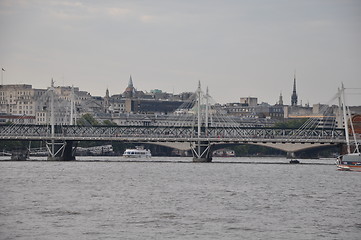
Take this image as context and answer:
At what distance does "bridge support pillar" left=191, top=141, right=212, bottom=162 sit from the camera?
524ft

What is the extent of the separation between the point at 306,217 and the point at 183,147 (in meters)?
131

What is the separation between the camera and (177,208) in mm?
71562

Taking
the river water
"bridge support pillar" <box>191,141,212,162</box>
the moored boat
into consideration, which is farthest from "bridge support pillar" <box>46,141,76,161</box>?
the river water

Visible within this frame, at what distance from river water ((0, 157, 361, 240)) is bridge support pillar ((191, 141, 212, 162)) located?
5115 centimetres

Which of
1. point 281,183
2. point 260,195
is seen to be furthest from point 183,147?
point 260,195

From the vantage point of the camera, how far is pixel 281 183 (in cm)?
10119

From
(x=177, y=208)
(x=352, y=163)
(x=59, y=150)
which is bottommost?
(x=177, y=208)

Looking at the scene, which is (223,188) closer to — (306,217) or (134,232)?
(306,217)

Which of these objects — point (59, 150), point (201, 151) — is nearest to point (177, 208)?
point (201, 151)

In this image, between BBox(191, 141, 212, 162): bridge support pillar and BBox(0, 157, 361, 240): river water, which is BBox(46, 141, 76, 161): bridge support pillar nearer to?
BBox(191, 141, 212, 162): bridge support pillar

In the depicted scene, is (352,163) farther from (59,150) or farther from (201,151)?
(59,150)

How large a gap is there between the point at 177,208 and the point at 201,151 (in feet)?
294

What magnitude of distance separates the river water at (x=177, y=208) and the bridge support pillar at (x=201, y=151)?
51147 mm

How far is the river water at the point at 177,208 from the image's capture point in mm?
59594
